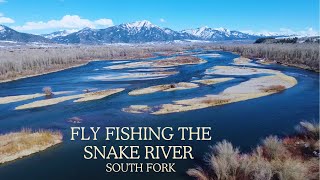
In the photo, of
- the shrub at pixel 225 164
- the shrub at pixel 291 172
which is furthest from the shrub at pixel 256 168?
the shrub at pixel 291 172

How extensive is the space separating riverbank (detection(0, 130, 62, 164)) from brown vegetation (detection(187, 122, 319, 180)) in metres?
14.6

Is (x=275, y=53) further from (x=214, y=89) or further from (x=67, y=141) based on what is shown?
(x=67, y=141)

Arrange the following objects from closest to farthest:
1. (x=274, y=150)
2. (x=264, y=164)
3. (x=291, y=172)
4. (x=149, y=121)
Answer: (x=291, y=172)
(x=264, y=164)
(x=274, y=150)
(x=149, y=121)

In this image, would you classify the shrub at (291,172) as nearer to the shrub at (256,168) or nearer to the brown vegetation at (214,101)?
the shrub at (256,168)

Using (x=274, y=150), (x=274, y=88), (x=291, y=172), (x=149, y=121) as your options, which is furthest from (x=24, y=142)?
(x=274, y=88)

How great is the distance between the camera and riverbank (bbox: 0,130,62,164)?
30.6m

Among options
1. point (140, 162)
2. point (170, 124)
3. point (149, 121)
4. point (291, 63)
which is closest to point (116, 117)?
point (149, 121)

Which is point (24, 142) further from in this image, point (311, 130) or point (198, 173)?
point (311, 130)

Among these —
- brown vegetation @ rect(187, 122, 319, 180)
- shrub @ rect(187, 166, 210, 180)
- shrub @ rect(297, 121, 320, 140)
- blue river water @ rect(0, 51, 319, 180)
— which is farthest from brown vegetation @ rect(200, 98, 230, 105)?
shrub @ rect(187, 166, 210, 180)

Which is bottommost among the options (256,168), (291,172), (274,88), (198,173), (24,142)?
(24,142)

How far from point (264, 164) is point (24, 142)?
2112cm

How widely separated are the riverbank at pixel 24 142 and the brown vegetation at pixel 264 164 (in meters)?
14.6

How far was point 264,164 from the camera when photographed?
23.8m

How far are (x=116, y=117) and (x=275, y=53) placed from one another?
9534 cm
